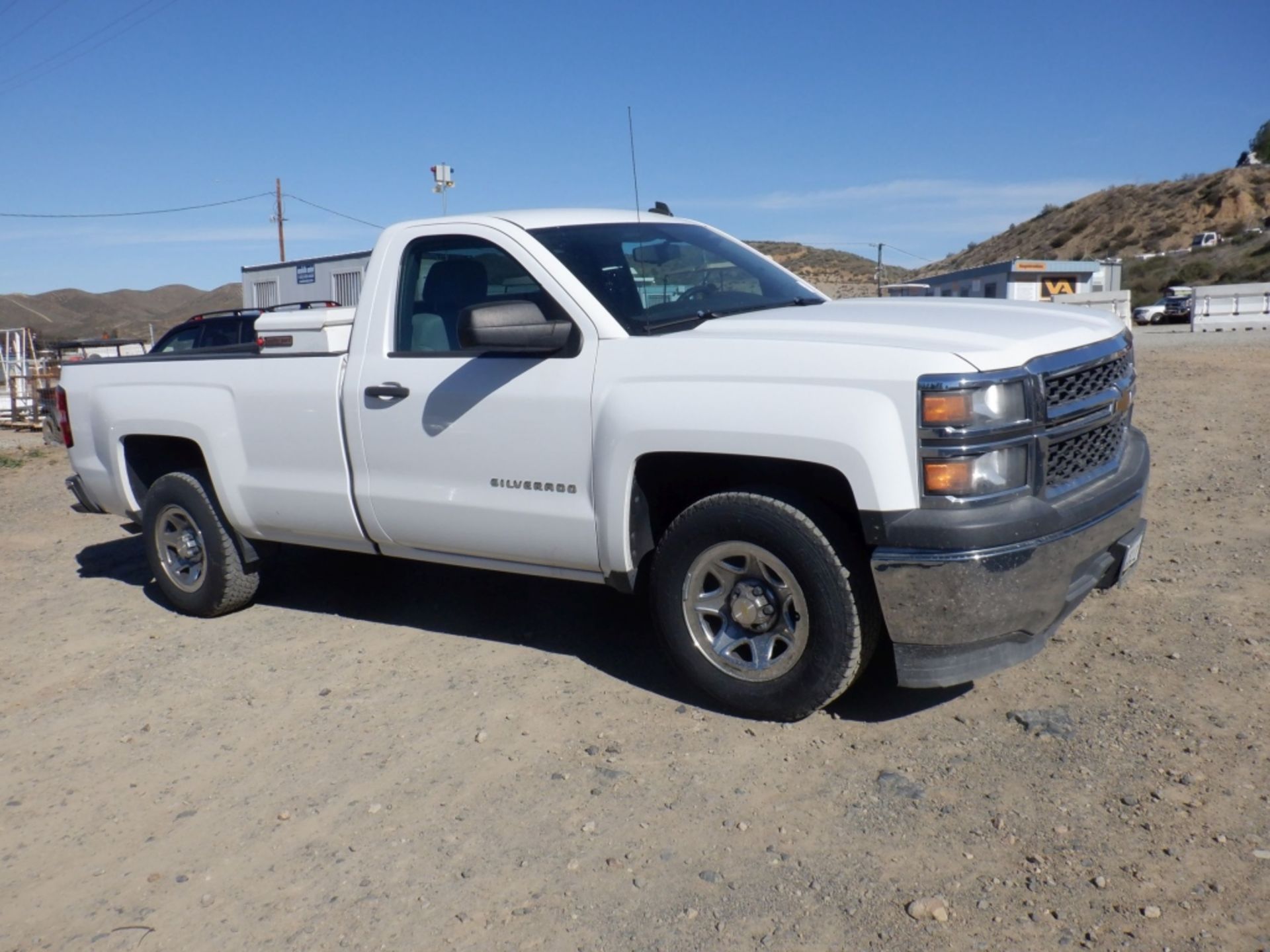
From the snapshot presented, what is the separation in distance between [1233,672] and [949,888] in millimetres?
1995

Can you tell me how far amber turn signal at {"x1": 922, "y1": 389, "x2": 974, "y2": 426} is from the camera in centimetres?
375

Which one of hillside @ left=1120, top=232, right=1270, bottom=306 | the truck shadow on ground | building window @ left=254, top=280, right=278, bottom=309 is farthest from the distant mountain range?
the truck shadow on ground

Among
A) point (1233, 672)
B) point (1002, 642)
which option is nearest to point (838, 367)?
point (1002, 642)

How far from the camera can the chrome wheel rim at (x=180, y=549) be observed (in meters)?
6.31

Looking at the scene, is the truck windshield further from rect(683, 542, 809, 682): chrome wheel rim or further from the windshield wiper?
rect(683, 542, 809, 682): chrome wheel rim

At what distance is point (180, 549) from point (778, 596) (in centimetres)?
370

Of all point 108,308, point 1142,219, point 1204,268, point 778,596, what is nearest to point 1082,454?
point 778,596

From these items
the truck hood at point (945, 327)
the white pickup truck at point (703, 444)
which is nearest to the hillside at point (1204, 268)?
the truck hood at point (945, 327)

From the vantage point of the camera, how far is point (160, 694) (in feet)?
17.4

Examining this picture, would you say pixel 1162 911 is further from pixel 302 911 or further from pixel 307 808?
pixel 307 808

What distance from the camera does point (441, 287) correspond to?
531 cm

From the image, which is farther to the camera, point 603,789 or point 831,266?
point 831,266

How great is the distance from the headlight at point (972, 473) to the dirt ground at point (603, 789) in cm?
97

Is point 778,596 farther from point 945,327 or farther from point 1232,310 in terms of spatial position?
point 1232,310
